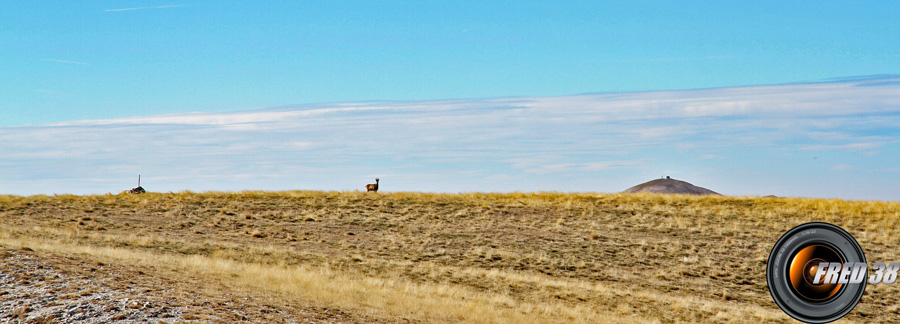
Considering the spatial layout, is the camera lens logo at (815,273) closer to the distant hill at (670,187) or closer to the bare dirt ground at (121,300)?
the bare dirt ground at (121,300)

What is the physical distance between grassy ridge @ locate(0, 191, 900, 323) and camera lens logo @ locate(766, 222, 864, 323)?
696 centimetres

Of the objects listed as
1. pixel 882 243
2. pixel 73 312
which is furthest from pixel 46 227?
pixel 882 243

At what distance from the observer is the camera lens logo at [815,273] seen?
41.2ft

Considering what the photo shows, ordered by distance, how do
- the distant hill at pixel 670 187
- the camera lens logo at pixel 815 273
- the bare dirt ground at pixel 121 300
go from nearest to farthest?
the bare dirt ground at pixel 121 300, the camera lens logo at pixel 815 273, the distant hill at pixel 670 187

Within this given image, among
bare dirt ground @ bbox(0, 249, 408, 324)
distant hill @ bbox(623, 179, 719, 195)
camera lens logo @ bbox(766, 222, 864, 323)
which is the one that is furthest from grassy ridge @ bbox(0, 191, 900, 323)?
distant hill @ bbox(623, 179, 719, 195)

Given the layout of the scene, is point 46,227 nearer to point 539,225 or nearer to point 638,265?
point 539,225

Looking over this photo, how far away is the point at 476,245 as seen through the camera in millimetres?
33594

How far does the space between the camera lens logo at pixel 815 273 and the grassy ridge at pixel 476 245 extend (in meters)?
6.96

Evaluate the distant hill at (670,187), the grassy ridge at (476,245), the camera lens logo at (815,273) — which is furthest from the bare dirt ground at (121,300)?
the distant hill at (670,187)

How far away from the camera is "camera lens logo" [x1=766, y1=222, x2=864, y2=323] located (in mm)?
12562

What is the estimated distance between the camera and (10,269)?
15.4m

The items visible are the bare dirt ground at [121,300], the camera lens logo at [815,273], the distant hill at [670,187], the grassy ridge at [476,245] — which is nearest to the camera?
the bare dirt ground at [121,300]

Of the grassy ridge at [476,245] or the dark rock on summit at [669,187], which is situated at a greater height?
the dark rock on summit at [669,187]

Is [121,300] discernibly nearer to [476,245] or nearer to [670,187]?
[476,245]
